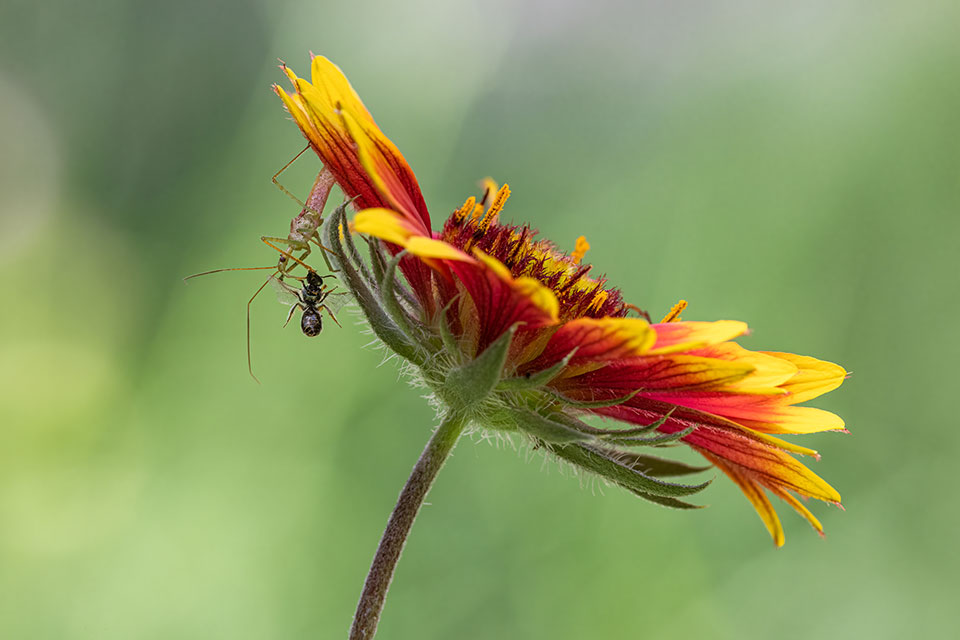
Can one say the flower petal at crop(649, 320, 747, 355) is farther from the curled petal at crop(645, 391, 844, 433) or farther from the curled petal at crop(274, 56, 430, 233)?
the curled petal at crop(274, 56, 430, 233)

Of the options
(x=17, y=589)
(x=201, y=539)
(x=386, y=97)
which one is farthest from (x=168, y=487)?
(x=386, y=97)

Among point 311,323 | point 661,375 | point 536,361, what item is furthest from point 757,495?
point 311,323

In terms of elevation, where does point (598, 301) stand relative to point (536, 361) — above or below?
above

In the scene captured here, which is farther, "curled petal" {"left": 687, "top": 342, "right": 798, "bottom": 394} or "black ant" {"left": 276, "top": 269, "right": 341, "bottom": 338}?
"black ant" {"left": 276, "top": 269, "right": 341, "bottom": 338}

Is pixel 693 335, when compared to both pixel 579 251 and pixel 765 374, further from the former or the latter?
pixel 579 251

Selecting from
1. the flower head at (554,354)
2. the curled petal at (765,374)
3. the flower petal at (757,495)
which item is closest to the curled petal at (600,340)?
the flower head at (554,354)

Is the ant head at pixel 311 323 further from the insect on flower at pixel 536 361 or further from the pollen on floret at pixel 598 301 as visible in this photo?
the pollen on floret at pixel 598 301

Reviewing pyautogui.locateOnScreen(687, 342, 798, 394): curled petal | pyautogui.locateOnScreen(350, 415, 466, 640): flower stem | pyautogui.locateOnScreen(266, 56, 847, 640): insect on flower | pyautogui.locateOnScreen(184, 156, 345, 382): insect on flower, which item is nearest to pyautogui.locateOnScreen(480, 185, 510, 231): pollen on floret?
pyautogui.locateOnScreen(266, 56, 847, 640): insect on flower
